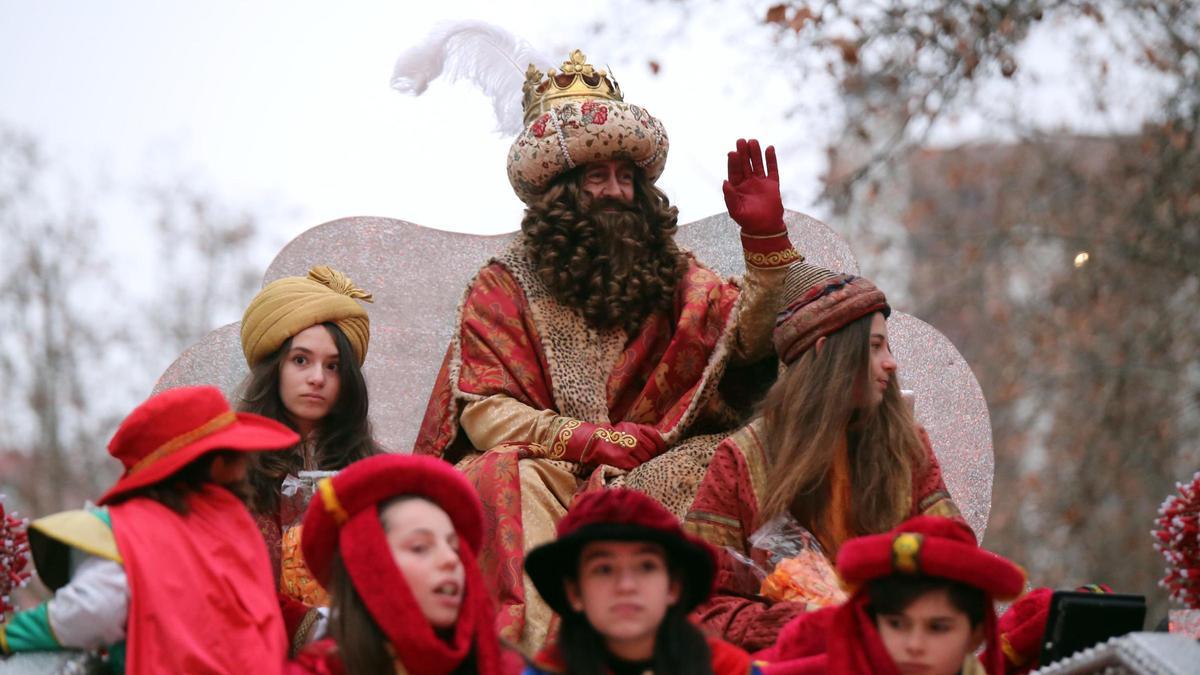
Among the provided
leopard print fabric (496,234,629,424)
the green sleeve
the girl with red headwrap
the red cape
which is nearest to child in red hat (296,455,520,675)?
the red cape

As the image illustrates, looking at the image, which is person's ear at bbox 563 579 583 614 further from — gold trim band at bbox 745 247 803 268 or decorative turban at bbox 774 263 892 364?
gold trim band at bbox 745 247 803 268

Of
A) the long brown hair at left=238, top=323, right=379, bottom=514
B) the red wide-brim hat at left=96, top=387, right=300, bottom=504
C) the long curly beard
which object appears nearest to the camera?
the red wide-brim hat at left=96, top=387, right=300, bottom=504

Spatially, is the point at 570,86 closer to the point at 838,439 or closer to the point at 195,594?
the point at 838,439

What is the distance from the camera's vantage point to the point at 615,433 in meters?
6.08

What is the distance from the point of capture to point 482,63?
303 inches

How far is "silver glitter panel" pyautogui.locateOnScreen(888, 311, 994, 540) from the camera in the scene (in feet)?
22.7

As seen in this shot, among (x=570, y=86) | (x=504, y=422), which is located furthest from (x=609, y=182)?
(x=504, y=422)

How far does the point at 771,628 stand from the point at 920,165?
18.6 metres

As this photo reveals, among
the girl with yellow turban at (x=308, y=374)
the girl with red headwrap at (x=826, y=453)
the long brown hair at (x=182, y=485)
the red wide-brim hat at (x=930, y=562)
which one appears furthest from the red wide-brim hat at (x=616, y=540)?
the girl with yellow turban at (x=308, y=374)

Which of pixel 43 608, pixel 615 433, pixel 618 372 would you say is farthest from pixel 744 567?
pixel 43 608

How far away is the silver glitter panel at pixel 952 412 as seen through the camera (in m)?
6.92

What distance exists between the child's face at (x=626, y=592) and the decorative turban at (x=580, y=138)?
110 inches

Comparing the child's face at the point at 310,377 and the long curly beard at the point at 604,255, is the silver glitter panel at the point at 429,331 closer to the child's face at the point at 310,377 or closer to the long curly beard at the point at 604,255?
the long curly beard at the point at 604,255

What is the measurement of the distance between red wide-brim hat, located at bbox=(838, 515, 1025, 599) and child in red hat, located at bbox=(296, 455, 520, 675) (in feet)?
2.80
